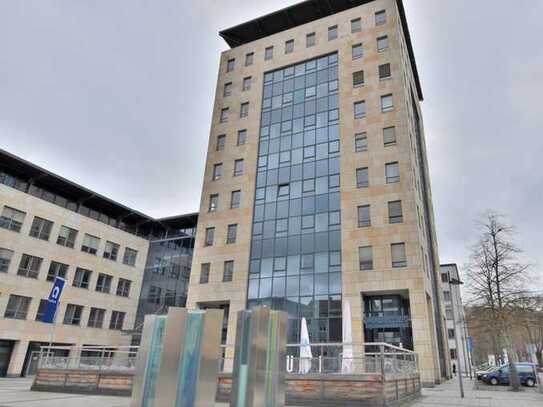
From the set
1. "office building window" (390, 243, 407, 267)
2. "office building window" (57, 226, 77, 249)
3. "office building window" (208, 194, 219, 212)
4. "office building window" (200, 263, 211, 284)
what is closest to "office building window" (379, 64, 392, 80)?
"office building window" (390, 243, 407, 267)

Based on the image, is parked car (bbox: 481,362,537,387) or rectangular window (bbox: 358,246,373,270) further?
parked car (bbox: 481,362,537,387)

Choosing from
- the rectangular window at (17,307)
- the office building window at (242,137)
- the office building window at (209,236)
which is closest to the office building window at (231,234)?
the office building window at (209,236)

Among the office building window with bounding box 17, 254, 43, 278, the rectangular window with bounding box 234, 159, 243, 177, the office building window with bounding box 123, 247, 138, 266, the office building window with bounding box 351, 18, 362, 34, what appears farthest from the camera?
the office building window with bounding box 123, 247, 138, 266

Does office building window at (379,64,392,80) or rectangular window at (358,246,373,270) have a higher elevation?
office building window at (379,64,392,80)

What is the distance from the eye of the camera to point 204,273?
118ft

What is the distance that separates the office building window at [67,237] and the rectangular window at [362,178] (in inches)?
1152

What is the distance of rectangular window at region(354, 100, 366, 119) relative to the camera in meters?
35.0

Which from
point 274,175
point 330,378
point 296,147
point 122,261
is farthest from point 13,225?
point 330,378

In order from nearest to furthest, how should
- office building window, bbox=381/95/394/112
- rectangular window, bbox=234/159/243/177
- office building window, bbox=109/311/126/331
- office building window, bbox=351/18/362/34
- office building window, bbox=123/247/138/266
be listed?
office building window, bbox=381/95/394/112
rectangular window, bbox=234/159/243/177
office building window, bbox=351/18/362/34
office building window, bbox=109/311/126/331
office building window, bbox=123/247/138/266

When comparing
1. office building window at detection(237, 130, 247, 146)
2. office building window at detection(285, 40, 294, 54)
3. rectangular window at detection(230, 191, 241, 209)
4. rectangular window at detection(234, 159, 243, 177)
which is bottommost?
rectangular window at detection(230, 191, 241, 209)

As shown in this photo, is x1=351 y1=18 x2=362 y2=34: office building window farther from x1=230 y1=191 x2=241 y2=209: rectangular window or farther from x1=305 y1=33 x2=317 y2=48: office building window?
x1=230 y1=191 x2=241 y2=209: rectangular window

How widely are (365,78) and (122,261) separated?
109 feet

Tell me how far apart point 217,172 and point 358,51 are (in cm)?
1792

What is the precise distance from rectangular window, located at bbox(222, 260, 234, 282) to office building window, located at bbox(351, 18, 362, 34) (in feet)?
83.3
